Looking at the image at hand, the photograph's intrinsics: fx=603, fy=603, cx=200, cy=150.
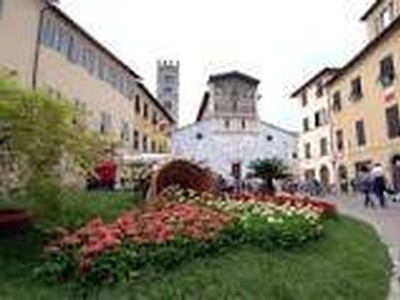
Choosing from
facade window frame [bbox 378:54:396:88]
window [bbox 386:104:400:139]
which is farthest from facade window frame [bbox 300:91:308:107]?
window [bbox 386:104:400:139]

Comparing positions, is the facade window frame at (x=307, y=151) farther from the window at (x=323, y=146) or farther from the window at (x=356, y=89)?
the window at (x=356, y=89)

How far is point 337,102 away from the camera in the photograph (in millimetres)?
50906

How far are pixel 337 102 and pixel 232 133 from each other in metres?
27.4

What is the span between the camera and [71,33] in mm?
29797

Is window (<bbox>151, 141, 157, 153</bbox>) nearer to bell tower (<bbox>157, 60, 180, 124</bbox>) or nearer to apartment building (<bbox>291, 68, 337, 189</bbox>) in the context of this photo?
apartment building (<bbox>291, 68, 337, 189</bbox>)

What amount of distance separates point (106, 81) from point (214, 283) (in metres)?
27.4

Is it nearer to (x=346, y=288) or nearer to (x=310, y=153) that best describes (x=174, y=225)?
(x=346, y=288)

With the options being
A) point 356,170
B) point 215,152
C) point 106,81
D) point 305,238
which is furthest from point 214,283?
point 215,152

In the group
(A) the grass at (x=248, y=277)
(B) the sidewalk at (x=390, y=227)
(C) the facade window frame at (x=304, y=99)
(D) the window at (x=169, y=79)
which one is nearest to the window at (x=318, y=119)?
(C) the facade window frame at (x=304, y=99)

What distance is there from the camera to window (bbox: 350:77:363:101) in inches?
1726

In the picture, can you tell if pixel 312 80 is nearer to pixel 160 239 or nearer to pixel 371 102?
pixel 371 102

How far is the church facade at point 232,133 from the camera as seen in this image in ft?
252

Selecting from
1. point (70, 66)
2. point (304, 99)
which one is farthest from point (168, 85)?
point (70, 66)

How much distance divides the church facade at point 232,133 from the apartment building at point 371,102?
25.2 metres
